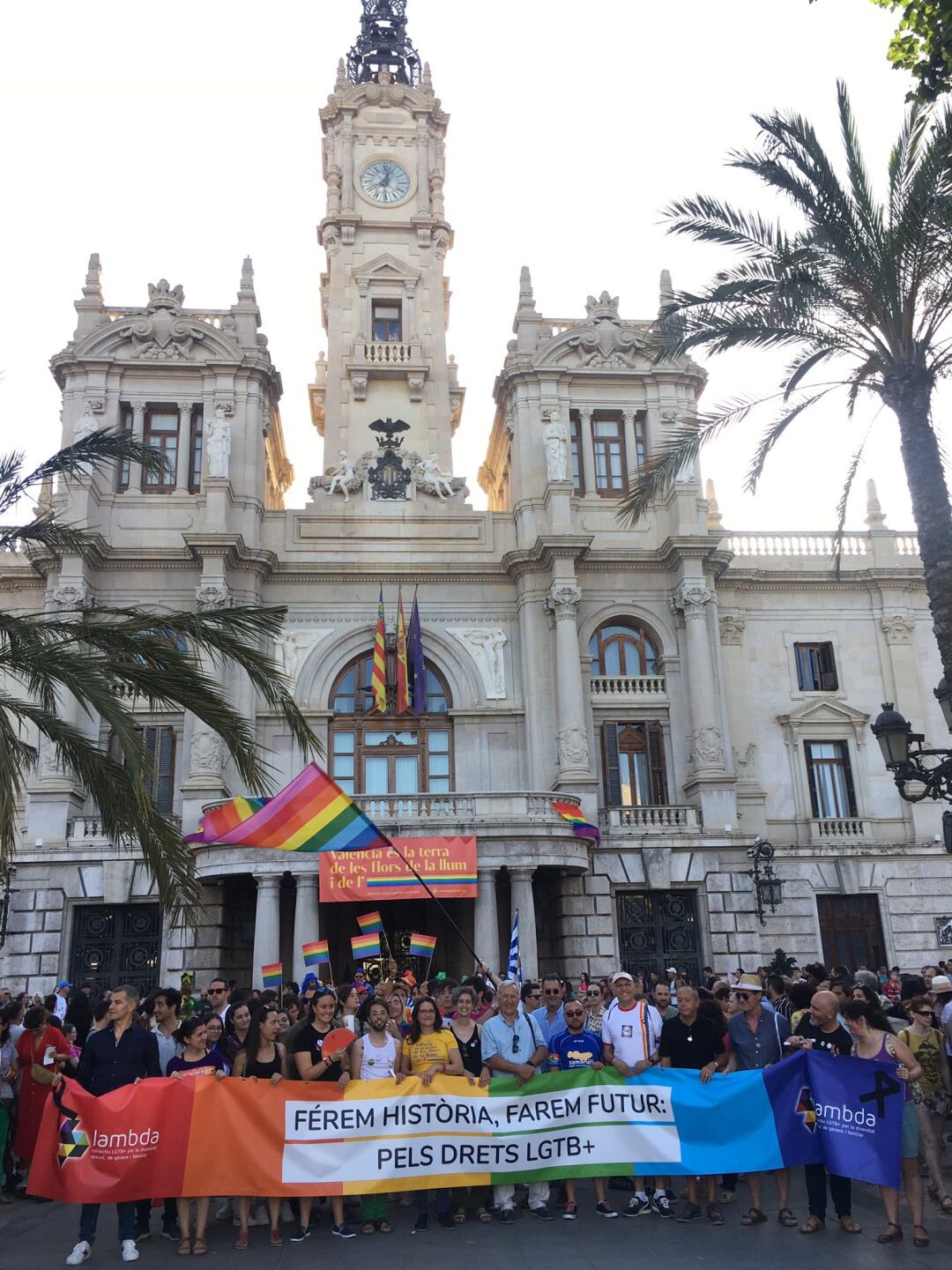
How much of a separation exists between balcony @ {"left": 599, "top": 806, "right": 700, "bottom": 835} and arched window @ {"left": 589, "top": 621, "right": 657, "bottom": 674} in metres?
4.47

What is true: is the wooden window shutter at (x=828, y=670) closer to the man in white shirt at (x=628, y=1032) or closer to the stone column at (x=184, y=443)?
the stone column at (x=184, y=443)

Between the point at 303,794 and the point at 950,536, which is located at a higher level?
the point at 950,536

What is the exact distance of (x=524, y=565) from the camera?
34.0 m

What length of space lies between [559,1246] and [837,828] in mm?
26799

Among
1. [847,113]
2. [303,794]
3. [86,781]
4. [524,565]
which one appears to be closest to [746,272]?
[847,113]

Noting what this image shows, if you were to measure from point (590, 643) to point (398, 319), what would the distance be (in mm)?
14171

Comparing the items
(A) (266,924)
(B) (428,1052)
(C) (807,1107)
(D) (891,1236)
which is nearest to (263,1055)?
(B) (428,1052)

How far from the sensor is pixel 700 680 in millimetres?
33062

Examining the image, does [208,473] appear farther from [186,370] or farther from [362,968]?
[362,968]

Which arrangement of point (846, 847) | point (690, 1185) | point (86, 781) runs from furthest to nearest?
1. point (846, 847)
2. point (86, 781)
3. point (690, 1185)

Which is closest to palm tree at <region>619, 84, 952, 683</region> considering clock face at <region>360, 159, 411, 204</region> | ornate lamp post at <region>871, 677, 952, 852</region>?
ornate lamp post at <region>871, 677, 952, 852</region>

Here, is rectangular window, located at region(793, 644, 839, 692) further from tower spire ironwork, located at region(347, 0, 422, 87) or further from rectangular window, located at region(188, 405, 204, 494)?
tower spire ironwork, located at region(347, 0, 422, 87)

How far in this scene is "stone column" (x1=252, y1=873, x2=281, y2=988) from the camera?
90.3 feet

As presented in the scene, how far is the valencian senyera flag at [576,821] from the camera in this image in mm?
29250
